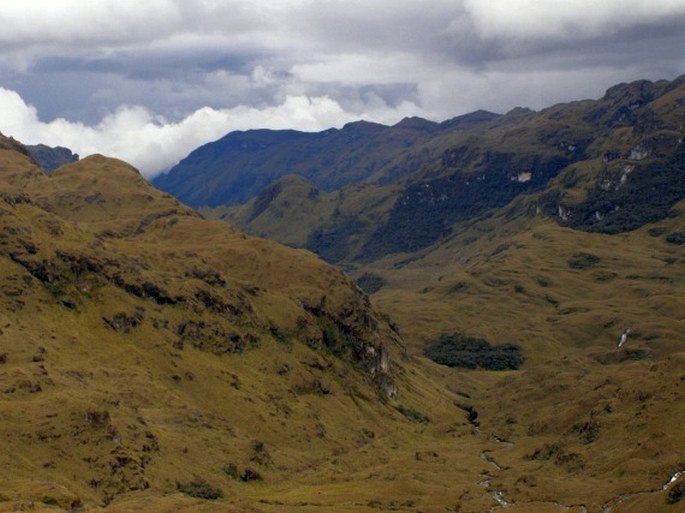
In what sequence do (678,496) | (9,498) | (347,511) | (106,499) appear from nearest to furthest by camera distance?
(9,498)
(678,496)
(106,499)
(347,511)

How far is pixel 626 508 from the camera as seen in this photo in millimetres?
190875

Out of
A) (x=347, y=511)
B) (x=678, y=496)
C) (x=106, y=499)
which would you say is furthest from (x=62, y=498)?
(x=678, y=496)

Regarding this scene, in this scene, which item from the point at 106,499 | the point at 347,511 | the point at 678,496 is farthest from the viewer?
the point at 347,511

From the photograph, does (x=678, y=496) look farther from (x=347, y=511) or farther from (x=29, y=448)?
(x=29, y=448)

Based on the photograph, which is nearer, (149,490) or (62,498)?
(62,498)

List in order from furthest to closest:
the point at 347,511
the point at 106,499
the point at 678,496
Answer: the point at 347,511 < the point at 106,499 < the point at 678,496

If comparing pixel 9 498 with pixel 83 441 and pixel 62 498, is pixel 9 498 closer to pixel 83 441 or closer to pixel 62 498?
pixel 62 498

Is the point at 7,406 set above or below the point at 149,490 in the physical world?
above

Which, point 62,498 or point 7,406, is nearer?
point 62,498

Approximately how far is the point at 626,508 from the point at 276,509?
68526 millimetres

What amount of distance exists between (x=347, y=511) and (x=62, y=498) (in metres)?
60.2

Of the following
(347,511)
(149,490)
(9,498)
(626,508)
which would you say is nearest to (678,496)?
(626,508)

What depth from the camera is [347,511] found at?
19675 centimetres

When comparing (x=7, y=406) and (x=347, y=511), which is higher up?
(x=7, y=406)
